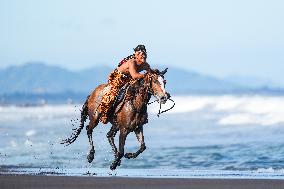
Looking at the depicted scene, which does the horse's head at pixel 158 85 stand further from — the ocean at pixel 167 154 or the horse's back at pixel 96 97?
the horse's back at pixel 96 97

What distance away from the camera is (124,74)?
16.4 meters

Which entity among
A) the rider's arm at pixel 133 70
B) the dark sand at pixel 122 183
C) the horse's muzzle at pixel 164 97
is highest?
the rider's arm at pixel 133 70

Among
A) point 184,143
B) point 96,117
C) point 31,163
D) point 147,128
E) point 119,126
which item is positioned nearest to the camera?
point 119,126

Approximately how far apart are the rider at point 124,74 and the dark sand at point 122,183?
224 cm

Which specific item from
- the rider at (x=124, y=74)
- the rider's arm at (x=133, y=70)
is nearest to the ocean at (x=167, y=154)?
the rider at (x=124, y=74)

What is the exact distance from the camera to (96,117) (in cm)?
1752

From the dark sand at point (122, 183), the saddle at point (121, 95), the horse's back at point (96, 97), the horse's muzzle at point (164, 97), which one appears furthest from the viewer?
the horse's back at point (96, 97)

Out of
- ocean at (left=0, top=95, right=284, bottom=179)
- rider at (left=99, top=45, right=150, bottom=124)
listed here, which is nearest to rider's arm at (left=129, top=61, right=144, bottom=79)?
rider at (left=99, top=45, right=150, bottom=124)

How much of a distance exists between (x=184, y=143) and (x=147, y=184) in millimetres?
15080

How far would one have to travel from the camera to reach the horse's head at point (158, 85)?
15.1 meters

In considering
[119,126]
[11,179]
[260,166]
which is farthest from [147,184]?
[260,166]

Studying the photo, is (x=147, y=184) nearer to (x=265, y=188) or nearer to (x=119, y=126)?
(x=265, y=188)

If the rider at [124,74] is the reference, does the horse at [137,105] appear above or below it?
below

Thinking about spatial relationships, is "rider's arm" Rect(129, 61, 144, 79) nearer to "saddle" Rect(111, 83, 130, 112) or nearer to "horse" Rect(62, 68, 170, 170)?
"horse" Rect(62, 68, 170, 170)
